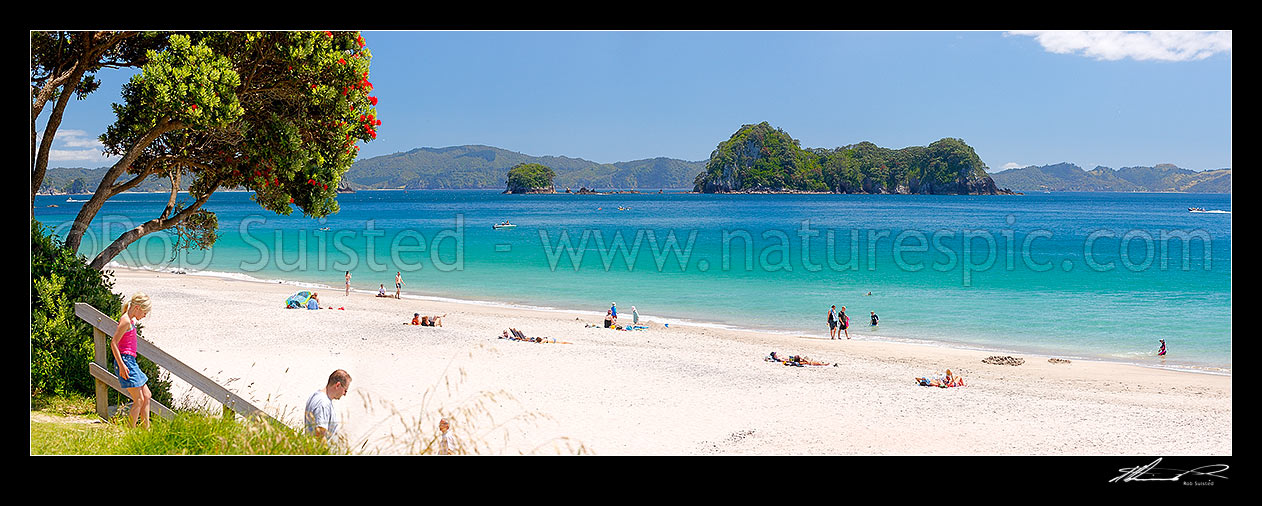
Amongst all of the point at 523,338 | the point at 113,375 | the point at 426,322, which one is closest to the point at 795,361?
the point at 523,338

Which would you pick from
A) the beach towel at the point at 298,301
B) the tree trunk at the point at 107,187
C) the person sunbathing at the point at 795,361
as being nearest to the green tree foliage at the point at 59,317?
the tree trunk at the point at 107,187

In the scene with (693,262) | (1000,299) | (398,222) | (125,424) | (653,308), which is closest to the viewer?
(125,424)

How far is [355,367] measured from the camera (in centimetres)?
1496

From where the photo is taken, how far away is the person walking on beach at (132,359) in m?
5.45

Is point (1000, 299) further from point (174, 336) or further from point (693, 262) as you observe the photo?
point (174, 336)

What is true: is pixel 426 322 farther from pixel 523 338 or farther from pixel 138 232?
pixel 138 232

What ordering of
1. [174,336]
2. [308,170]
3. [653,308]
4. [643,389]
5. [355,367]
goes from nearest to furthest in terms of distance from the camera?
1. [308,170]
2. [643,389]
3. [355,367]
4. [174,336]
5. [653,308]

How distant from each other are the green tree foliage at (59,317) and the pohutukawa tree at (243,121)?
32.1 inches

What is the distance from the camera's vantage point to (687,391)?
13.6 meters

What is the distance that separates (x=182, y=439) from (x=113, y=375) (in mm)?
1151

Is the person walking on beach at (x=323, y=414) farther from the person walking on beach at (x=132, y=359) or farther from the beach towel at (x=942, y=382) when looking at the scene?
the beach towel at (x=942, y=382)

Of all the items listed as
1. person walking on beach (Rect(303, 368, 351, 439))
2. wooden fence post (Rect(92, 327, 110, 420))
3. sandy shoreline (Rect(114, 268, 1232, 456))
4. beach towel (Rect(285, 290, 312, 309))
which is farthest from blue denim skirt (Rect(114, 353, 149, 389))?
beach towel (Rect(285, 290, 312, 309))
